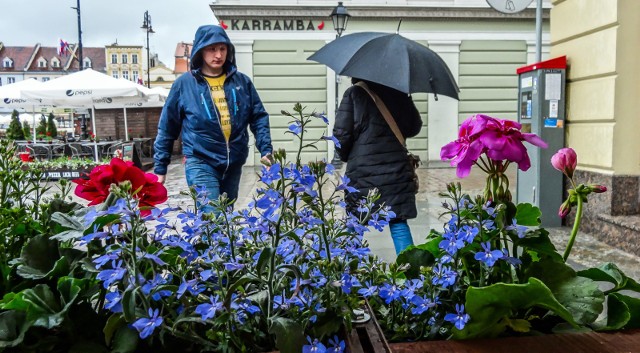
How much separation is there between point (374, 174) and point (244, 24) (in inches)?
516

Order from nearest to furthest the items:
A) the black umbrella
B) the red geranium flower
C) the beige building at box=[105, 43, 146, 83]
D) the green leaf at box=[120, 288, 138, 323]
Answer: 1. the green leaf at box=[120, 288, 138, 323]
2. the red geranium flower
3. the black umbrella
4. the beige building at box=[105, 43, 146, 83]

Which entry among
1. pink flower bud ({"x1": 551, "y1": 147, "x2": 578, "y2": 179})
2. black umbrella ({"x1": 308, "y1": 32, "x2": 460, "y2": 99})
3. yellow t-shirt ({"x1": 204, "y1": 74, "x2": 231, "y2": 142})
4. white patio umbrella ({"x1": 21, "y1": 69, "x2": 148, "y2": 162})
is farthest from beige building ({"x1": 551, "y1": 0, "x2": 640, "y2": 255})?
white patio umbrella ({"x1": 21, "y1": 69, "x2": 148, "y2": 162})

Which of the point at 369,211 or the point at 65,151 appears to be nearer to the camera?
the point at 369,211

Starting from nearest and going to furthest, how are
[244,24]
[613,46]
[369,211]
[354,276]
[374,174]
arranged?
1. [354,276]
2. [369,211]
3. [374,174]
4. [613,46]
5. [244,24]

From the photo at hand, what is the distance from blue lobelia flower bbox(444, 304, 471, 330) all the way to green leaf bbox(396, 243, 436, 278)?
0.18 m

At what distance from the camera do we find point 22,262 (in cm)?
119

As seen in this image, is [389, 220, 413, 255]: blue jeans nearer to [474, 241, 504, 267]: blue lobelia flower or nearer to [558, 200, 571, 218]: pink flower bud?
[558, 200, 571, 218]: pink flower bud

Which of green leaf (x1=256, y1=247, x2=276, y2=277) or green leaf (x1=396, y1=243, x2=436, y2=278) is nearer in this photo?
green leaf (x1=256, y1=247, x2=276, y2=277)

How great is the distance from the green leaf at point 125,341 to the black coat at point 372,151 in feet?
10.8

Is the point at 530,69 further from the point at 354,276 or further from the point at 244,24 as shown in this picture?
the point at 244,24

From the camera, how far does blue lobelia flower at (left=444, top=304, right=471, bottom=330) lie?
3.59 feet

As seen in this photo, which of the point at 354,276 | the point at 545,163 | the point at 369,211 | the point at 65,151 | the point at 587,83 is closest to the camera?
the point at 354,276

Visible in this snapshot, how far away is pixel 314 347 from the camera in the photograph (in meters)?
0.97

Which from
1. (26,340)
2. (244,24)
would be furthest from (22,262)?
(244,24)
